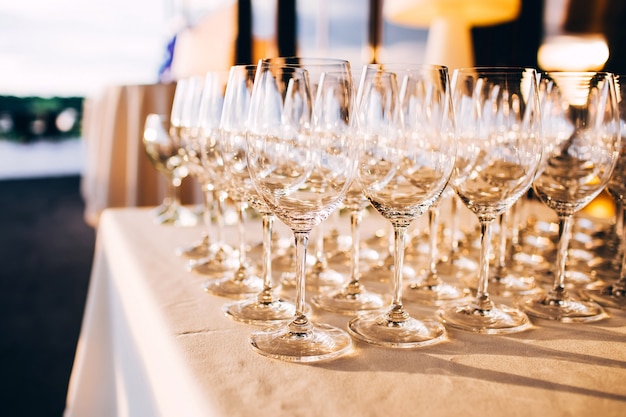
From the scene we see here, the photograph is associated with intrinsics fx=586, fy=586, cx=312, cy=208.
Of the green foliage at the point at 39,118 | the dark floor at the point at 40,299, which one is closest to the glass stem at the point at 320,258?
the dark floor at the point at 40,299

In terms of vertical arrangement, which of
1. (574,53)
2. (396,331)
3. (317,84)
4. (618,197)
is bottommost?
(396,331)

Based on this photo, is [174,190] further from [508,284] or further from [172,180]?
[508,284]

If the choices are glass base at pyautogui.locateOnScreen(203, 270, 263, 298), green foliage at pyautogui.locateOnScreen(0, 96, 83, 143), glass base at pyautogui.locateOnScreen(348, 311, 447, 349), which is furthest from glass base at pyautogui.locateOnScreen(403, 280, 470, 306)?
green foliage at pyautogui.locateOnScreen(0, 96, 83, 143)

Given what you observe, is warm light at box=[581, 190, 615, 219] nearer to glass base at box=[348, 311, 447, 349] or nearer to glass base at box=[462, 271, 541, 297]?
glass base at box=[462, 271, 541, 297]

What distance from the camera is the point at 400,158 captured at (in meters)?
0.62

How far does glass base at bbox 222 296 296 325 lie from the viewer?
0.69 meters

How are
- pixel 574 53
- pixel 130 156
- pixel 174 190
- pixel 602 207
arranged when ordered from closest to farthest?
pixel 174 190 → pixel 574 53 → pixel 602 207 → pixel 130 156

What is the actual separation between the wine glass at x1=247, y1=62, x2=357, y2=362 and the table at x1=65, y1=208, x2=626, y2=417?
0.04 metres

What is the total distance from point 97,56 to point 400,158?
10401mm

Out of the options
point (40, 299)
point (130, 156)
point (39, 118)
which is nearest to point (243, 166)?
point (130, 156)

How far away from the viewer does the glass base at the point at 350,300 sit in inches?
29.3

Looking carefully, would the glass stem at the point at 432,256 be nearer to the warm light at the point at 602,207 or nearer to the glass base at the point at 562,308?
the glass base at the point at 562,308

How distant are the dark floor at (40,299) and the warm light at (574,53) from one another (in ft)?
8.39

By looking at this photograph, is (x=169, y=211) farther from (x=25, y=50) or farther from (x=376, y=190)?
(x=25, y=50)
